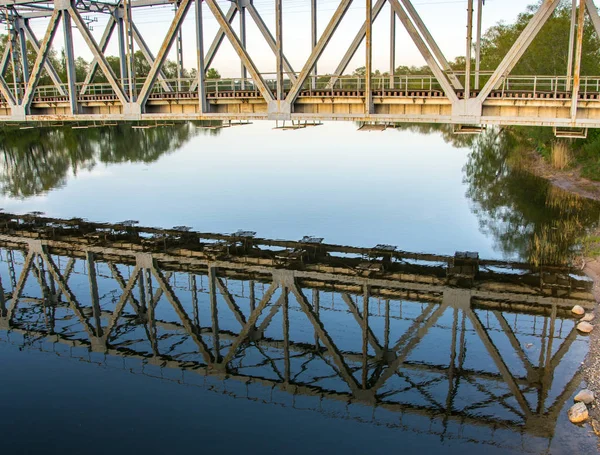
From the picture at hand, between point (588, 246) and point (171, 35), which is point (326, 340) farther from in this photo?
point (171, 35)

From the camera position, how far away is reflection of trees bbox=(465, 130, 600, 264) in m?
28.3

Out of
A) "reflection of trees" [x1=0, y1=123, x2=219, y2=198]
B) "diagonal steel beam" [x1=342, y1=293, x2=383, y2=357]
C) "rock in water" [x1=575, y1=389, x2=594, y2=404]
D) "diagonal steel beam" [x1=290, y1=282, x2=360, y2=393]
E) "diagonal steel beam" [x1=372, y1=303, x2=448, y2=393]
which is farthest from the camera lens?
"reflection of trees" [x1=0, y1=123, x2=219, y2=198]

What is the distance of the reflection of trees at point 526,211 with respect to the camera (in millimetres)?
28297

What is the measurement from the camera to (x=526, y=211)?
35750mm

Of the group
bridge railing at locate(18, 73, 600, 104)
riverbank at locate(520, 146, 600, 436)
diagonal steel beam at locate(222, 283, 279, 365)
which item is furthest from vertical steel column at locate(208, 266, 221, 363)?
riverbank at locate(520, 146, 600, 436)

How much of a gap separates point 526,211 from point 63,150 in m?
53.0

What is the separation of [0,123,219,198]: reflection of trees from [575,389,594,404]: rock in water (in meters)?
40.6

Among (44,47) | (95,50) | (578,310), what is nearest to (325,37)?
→ (95,50)

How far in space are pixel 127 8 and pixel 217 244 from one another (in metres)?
14.1

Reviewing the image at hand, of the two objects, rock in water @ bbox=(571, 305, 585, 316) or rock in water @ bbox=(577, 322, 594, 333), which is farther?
rock in water @ bbox=(571, 305, 585, 316)

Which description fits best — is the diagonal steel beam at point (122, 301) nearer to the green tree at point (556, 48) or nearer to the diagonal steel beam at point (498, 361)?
the diagonal steel beam at point (498, 361)

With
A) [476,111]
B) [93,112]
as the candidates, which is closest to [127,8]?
[93,112]

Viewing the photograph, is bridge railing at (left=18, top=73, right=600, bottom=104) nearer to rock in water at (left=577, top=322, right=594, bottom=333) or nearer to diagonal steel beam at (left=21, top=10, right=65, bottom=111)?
diagonal steel beam at (left=21, top=10, right=65, bottom=111)

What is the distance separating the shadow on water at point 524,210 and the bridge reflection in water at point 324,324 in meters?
3.39
